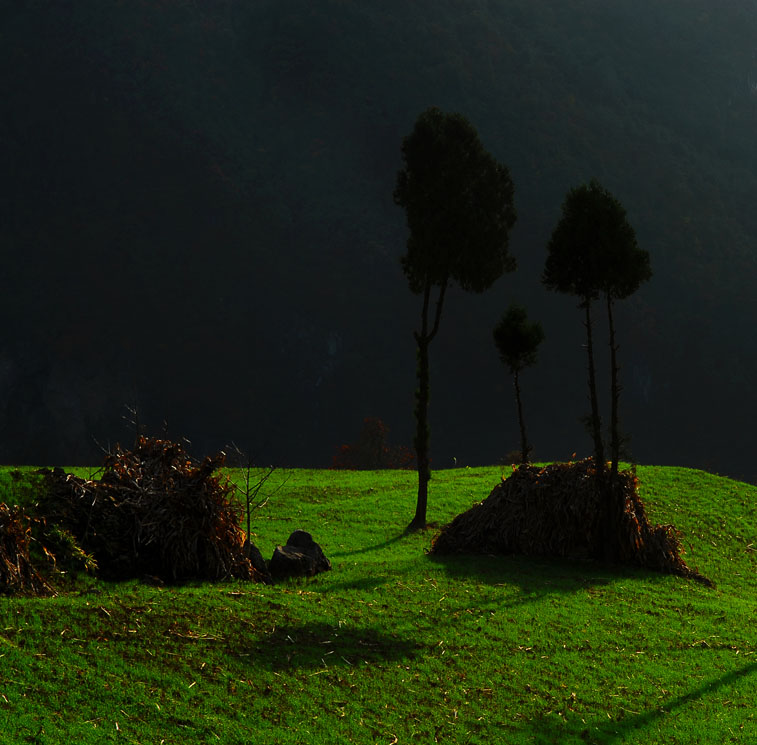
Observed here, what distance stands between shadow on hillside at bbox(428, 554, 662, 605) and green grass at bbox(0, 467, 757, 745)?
2.5 inches

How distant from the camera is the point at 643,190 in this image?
10356 centimetres

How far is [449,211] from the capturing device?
21.1m

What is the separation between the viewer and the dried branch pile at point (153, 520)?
34.8 ft

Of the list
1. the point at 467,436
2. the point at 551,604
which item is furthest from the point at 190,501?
the point at 467,436

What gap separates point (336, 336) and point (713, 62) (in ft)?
243

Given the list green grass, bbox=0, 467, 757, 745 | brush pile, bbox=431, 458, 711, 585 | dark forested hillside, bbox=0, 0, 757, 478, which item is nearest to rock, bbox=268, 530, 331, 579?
green grass, bbox=0, 467, 757, 745

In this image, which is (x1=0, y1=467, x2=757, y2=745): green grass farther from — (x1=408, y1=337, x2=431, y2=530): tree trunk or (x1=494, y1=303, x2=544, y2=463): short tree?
(x1=494, y1=303, x2=544, y2=463): short tree

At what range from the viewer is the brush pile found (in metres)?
15.2

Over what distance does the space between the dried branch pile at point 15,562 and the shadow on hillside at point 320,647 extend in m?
2.33

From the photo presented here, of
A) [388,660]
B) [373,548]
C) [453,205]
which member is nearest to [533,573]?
[373,548]

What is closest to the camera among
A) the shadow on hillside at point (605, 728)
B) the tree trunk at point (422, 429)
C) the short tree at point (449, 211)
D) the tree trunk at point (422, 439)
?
the shadow on hillside at point (605, 728)

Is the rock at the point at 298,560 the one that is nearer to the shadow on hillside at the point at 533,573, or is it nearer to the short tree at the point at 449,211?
the shadow on hillside at the point at 533,573

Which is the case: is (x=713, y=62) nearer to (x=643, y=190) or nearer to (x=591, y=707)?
(x=643, y=190)

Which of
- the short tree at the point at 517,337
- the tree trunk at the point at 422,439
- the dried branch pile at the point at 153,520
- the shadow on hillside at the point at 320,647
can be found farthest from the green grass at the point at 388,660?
the short tree at the point at 517,337
